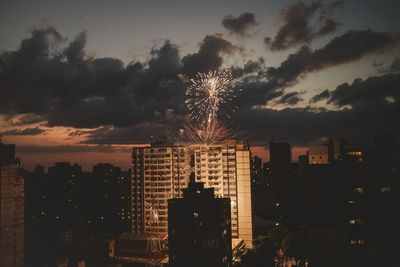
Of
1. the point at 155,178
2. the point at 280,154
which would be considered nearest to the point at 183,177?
the point at 155,178

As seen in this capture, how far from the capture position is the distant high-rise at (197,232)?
20.8 m

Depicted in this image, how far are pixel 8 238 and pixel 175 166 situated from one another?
649 inches

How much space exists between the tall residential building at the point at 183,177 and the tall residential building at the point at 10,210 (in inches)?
487

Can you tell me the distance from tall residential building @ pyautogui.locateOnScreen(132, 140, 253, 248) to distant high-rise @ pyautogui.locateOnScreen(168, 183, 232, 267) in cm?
917

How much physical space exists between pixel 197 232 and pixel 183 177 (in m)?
15.2

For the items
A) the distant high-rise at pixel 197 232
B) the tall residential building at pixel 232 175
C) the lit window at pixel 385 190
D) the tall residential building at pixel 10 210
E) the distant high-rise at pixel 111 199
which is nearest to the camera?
the distant high-rise at pixel 197 232

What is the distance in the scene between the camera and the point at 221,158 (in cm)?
3262

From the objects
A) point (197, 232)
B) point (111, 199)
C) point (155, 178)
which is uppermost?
point (155, 178)

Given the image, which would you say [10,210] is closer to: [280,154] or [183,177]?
[183,177]

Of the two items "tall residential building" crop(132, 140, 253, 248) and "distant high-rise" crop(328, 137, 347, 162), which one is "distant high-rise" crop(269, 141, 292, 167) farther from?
"tall residential building" crop(132, 140, 253, 248)

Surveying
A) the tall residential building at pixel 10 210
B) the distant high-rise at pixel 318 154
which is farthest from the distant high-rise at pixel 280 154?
the tall residential building at pixel 10 210

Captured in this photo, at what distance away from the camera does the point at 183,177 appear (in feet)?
118

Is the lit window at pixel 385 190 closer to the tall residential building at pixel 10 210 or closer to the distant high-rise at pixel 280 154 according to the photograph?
the tall residential building at pixel 10 210

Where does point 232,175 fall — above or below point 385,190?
above
